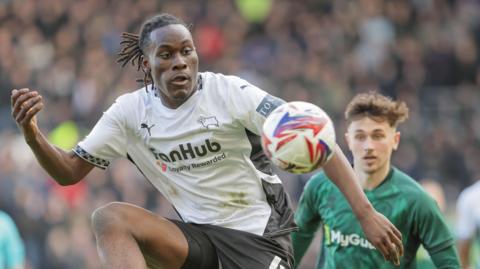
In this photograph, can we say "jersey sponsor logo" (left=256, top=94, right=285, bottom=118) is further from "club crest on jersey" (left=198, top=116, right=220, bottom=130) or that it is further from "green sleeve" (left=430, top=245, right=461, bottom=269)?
"green sleeve" (left=430, top=245, right=461, bottom=269)

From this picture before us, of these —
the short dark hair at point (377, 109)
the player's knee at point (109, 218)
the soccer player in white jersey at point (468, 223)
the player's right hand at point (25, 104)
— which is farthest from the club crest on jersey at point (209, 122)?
the soccer player in white jersey at point (468, 223)

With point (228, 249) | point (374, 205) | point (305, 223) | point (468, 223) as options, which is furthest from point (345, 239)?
point (468, 223)

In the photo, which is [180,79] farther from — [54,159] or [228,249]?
[228,249]

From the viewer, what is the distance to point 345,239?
7.14 m

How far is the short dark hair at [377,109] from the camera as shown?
747 centimetres

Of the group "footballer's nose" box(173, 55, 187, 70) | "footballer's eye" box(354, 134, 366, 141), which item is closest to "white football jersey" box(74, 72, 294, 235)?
"footballer's nose" box(173, 55, 187, 70)

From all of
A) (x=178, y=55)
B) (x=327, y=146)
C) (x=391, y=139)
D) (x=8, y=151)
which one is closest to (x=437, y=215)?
(x=391, y=139)

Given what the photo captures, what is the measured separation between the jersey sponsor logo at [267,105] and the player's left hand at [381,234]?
0.79 metres

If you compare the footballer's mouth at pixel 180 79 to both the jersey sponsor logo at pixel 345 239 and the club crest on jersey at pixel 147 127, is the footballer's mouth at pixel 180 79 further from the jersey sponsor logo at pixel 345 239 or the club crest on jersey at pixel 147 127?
the jersey sponsor logo at pixel 345 239

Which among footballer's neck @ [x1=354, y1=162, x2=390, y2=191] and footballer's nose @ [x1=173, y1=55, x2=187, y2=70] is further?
footballer's neck @ [x1=354, y1=162, x2=390, y2=191]

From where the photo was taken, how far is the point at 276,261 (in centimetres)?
627

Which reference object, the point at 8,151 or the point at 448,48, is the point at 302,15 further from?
the point at 8,151

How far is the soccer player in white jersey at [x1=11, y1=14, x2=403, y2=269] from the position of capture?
611 centimetres

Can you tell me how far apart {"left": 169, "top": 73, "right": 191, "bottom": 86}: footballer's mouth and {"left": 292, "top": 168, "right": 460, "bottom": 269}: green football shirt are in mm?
1611
